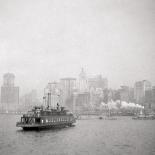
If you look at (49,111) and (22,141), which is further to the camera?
(49,111)

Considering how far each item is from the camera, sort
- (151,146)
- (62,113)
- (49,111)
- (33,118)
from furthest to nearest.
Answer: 1. (62,113)
2. (49,111)
3. (33,118)
4. (151,146)

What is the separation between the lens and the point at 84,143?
70688mm

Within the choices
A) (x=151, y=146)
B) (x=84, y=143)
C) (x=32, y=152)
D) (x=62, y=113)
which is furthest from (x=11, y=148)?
(x=62, y=113)

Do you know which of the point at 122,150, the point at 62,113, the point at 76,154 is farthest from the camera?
the point at 62,113

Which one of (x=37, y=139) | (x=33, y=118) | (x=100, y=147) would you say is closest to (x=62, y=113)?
(x=33, y=118)

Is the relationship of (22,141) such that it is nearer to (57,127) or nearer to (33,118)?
(33,118)

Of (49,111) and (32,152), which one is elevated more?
(49,111)

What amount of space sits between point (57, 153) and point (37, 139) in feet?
61.0

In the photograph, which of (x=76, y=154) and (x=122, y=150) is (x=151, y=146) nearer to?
(x=122, y=150)

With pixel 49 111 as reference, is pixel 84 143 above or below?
below

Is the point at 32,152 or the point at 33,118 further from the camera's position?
the point at 33,118

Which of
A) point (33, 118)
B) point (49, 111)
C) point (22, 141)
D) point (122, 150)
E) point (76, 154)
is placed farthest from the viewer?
point (49, 111)

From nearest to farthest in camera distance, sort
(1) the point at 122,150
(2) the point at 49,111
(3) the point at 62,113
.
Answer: (1) the point at 122,150
(2) the point at 49,111
(3) the point at 62,113

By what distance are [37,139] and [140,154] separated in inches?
1104
